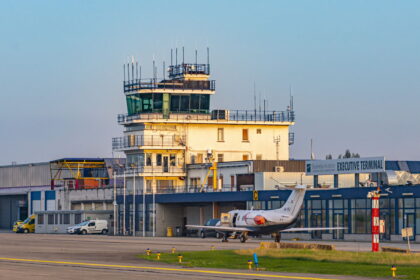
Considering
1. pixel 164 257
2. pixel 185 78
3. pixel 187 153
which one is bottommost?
pixel 164 257

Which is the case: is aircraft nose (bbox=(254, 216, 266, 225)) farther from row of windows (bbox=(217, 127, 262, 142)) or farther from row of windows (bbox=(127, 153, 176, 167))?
row of windows (bbox=(217, 127, 262, 142))

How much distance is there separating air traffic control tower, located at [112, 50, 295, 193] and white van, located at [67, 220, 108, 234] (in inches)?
244

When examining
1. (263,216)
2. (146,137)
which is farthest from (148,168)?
(263,216)

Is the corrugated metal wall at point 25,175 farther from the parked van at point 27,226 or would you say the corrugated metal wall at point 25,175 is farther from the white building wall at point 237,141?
the white building wall at point 237,141

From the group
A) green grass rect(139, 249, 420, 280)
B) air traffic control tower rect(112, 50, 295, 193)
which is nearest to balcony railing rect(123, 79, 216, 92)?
air traffic control tower rect(112, 50, 295, 193)

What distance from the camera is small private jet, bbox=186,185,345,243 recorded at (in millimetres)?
83062

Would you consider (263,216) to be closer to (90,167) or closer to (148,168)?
(148,168)

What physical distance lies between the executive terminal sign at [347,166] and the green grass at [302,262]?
98.6 ft

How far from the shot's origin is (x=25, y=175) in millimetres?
160125

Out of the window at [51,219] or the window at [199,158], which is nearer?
the window at [199,158]

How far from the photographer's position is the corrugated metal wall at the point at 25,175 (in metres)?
153

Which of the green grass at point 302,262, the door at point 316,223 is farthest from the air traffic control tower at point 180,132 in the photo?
the green grass at point 302,262

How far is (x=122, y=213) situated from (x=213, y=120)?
53.8 feet

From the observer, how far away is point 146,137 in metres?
118
